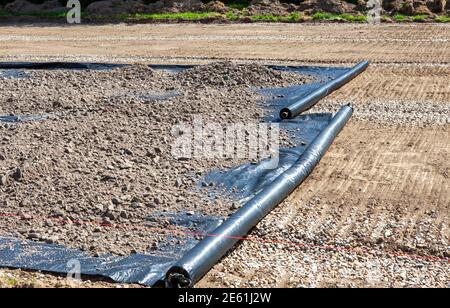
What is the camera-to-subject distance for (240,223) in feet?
20.5

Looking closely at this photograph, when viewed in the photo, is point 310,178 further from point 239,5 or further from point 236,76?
point 239,5

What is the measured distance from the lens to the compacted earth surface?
5.97 m

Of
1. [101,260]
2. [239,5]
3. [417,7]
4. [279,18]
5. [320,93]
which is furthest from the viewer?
[239,5]

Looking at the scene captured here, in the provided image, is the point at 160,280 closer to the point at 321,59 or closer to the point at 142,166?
the point at 142,166

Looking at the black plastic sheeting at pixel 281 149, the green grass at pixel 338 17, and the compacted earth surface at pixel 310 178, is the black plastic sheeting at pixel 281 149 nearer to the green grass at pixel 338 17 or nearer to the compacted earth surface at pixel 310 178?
the compacted earth surface at pixel 310 178

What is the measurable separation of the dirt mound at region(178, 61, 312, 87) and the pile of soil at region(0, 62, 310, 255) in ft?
0.32

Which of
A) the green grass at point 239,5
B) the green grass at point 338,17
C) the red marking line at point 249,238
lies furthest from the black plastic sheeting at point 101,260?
the green grass at point 239,5

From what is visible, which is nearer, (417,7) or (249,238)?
(249,238)

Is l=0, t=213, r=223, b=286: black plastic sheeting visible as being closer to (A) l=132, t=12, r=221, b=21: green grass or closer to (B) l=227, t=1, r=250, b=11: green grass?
(A) l=132, t=12, r=221, b=21: green grass

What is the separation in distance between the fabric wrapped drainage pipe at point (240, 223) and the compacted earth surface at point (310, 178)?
0.14 metres

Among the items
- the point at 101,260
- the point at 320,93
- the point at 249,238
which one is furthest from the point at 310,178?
the point at 320,93

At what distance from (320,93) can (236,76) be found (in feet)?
6.26

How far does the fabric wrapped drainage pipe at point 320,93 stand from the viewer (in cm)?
1033
